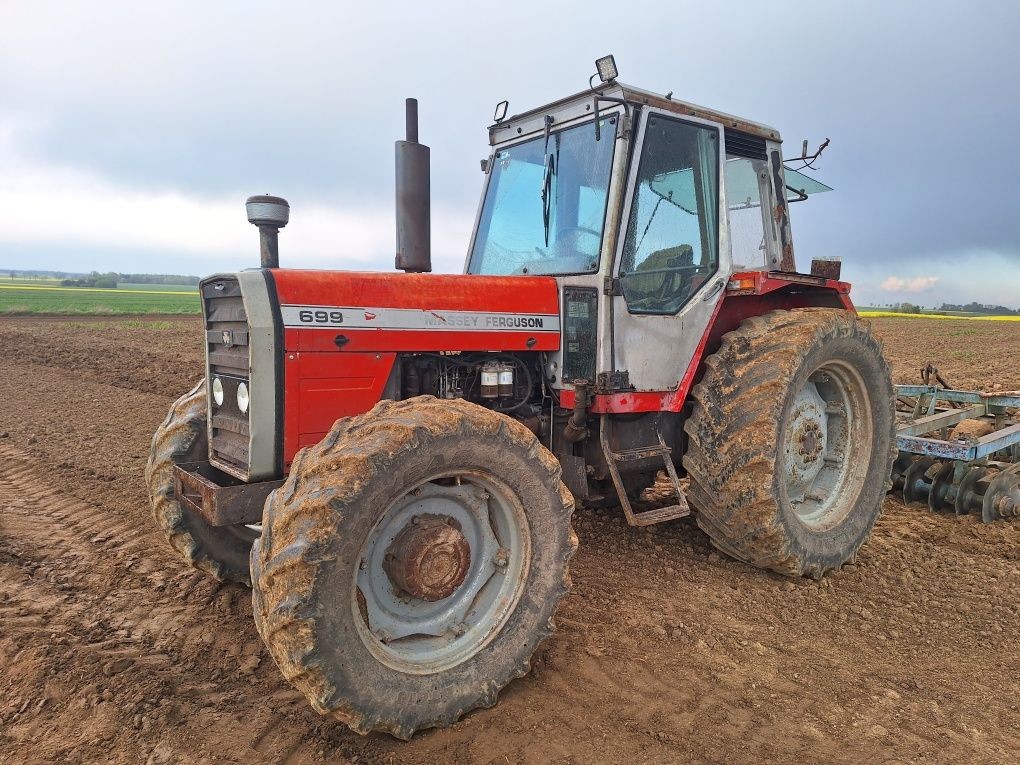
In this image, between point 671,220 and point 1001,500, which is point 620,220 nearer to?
point 671,220

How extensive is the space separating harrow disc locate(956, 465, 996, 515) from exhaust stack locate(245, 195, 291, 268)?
16.1ft

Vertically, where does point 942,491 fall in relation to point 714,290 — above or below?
below

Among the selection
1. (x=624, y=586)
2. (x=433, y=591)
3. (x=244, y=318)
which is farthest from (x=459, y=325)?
(x=624, y=586)

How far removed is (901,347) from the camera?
1833 centimetres

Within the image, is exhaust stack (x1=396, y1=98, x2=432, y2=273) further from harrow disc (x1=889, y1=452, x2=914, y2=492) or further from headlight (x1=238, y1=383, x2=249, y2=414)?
harrow disc (x1=889, y1=452, x2=914, y2=492)

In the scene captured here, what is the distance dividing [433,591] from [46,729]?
1495 mm

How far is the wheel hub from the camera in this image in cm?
272

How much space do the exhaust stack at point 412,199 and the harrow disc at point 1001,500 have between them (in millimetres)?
4286

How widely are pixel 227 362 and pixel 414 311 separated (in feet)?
2.84

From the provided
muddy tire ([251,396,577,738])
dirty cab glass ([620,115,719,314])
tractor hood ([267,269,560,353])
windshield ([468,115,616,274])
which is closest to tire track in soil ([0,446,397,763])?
muddy tire ([251,396,577,738])

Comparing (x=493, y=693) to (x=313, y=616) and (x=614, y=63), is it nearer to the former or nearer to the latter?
(x=313, y=616)

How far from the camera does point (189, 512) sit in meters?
Answer: 3.57

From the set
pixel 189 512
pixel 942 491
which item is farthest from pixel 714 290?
pixel 189 512

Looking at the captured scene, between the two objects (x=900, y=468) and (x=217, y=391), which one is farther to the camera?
(x=900, y=468)
